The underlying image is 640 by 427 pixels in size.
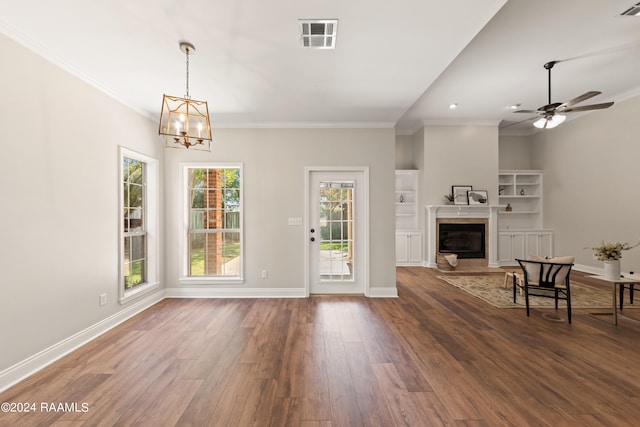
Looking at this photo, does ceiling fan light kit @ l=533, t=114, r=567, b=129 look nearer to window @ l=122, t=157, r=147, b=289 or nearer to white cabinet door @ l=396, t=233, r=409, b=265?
white cabinet door @ l=396, t=233, r=409, b=265

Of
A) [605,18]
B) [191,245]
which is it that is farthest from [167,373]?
[605,18]

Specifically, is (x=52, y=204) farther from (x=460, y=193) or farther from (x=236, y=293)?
(x=460, y=193)

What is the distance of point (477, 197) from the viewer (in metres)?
6.34

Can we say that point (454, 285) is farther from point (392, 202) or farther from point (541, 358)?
point (541, 358)

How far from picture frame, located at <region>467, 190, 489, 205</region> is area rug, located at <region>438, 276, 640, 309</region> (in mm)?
1778

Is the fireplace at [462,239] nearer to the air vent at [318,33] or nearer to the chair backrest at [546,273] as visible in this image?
the chair backrest at [546,273]

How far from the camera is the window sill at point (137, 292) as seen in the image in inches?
137

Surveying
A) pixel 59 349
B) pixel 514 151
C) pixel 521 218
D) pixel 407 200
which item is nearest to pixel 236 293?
pixel 59 349

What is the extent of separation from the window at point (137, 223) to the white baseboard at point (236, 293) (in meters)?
0.40

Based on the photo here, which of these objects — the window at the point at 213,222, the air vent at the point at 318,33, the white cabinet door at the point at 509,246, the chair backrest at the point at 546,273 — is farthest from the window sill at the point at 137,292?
the white cabinet door at the point at 509,246

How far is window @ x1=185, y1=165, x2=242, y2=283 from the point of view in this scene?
4508mm

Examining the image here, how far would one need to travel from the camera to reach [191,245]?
4523mm

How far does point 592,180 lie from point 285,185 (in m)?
6.24

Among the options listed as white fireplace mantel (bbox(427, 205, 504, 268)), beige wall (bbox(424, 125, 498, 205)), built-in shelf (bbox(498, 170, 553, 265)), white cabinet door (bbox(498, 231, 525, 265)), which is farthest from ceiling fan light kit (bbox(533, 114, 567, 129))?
white cabinet door (bbox(498, 231, 525, 265))
